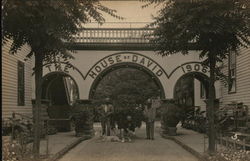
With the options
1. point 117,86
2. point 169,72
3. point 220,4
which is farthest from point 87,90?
point 117,86

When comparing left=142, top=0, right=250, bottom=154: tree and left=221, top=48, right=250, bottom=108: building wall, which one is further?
left=221, top=48, right=250, bottom=108: building wall

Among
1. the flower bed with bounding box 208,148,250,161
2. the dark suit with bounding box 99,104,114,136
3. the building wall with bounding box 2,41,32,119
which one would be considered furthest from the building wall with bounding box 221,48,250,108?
the building wall with bounding box 2,41,32,119

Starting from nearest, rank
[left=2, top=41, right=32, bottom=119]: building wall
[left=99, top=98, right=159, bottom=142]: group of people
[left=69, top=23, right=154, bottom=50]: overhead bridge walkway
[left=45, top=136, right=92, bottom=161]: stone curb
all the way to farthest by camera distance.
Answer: [left=45, top=136, right=92, bottom=161]: stone curb
[left=2, top=41, right=32, bottom=119]: building wall
[left=99, top=98, right=159, bottom=142]: group of people
[left=69, top=23, right=154, bottom=50]: overhead bridge walkway

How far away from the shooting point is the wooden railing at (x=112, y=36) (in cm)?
2583

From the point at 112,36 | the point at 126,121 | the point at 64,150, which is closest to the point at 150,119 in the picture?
the point at 126,121

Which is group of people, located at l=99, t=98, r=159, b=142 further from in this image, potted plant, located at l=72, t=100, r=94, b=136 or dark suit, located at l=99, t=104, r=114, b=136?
potted plant, located at l=72, t=100, r=94, b=136

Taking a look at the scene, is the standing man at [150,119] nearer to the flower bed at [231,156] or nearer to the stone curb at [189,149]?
the stone curb at [189,149]

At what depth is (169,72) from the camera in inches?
1024

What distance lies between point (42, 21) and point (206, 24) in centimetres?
455

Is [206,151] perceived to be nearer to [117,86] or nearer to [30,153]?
[30,153]

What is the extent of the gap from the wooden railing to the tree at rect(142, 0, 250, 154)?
32.2 feet

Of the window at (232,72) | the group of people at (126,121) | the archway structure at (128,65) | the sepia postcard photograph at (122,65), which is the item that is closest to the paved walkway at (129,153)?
the sepia postcard photograph at (122,65)

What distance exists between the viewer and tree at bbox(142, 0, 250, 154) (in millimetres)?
14039

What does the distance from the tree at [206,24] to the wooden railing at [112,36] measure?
9829 millimetres
